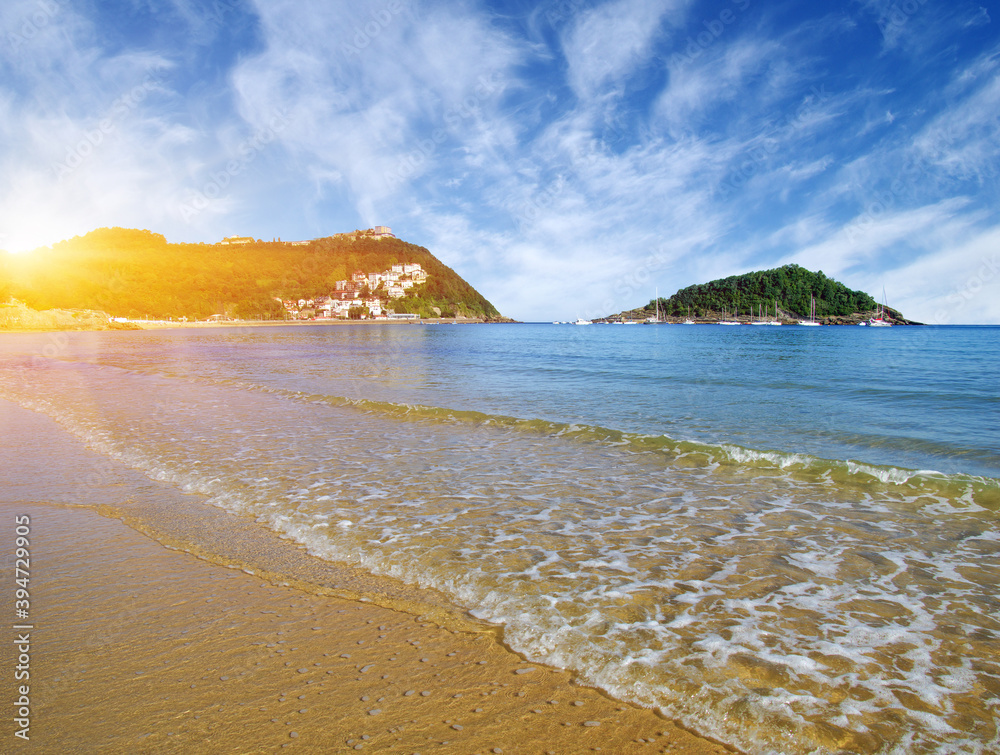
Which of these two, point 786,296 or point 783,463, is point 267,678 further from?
point 786,296

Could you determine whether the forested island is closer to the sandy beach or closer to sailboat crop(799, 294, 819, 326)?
sailboat crop(799, 294, 819, 326)

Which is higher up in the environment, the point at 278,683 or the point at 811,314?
the point at 811,314

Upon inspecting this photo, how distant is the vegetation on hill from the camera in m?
160

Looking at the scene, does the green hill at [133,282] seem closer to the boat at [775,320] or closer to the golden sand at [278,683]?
the golden sand at [278,683]

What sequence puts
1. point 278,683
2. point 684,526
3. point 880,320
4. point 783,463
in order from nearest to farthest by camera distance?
1. point 278,683
2. point 684,526
3. point 783,463
4. point 880,320

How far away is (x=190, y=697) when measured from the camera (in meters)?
2.81

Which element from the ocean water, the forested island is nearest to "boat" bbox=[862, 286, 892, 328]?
the forested island

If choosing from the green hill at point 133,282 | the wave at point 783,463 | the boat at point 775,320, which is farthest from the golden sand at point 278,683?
the boat at point 775,320

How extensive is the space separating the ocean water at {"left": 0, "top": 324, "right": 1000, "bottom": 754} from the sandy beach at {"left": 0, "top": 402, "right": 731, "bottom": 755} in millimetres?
370

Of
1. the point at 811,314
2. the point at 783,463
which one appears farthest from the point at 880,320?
the point at 783,463

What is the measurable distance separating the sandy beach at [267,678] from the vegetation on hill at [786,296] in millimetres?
185257

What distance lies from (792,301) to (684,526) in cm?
18651

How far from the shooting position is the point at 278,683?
294 cm

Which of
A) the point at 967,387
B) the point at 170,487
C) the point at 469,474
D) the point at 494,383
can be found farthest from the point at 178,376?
the point at 967,387
